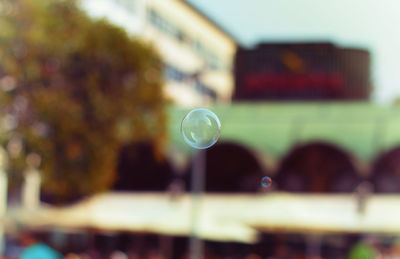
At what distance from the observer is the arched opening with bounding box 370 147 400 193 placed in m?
→ 29.8

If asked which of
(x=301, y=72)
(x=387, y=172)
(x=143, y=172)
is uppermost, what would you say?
(x=301, y=72)

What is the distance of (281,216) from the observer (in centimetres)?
2072

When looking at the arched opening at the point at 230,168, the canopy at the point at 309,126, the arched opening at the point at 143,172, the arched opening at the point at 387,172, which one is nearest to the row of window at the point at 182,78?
the canopy at the point at 309,126

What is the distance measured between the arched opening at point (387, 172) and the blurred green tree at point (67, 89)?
10397mm

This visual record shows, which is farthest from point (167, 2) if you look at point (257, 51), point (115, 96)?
point (115, 96)

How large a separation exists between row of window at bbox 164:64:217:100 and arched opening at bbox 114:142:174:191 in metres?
12.1

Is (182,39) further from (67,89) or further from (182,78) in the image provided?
(67,89)

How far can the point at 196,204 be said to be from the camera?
23375mm

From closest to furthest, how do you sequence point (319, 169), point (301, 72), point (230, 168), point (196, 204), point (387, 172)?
point (196, 204), point (387, 172), point (319, 169), point (230, 168), point (301, 72)

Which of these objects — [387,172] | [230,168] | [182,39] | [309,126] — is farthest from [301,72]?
[182,39]

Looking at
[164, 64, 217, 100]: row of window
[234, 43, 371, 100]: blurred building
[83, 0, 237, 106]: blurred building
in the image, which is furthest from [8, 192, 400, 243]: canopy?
[164, 64, 217, 100]: row of window

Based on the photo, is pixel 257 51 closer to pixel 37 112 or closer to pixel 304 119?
pixel 304 119

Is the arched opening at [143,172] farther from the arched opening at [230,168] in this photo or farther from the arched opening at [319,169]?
the arched opening at [319,169]

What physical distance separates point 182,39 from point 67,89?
1351 inches
